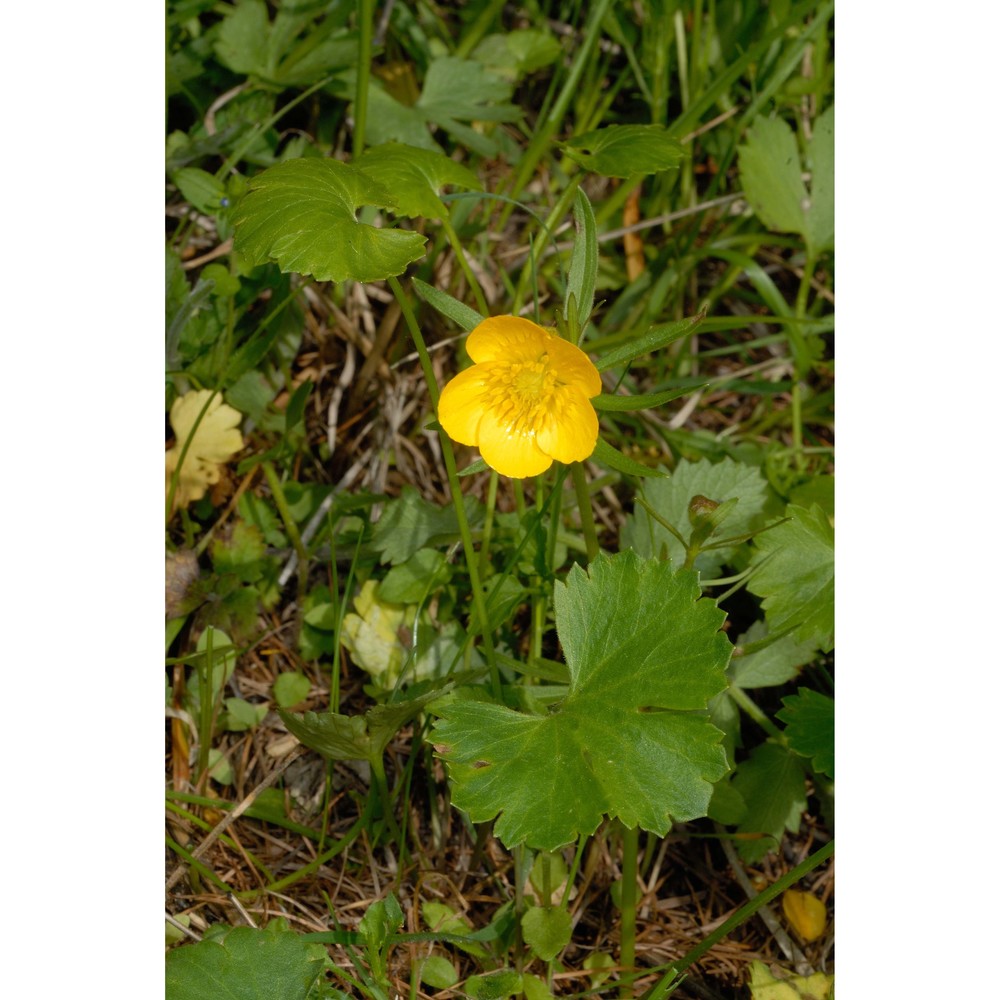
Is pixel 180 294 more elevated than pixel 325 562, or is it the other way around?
pixel 180 294

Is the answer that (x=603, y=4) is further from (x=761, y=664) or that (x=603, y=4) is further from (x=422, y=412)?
(x=761, y=664)

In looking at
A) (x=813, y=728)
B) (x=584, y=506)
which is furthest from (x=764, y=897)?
(x=584, y=506)

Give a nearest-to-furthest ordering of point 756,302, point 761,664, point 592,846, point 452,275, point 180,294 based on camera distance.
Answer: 1. point 592,846
2. point 761,664
3. point 180,294
4. point 452,275
5. point 756,302

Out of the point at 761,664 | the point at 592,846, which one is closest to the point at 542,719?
the point at 592,846

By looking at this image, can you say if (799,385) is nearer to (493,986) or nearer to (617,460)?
(617,460)

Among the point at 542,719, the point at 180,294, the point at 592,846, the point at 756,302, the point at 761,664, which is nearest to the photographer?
the point at 542,719
